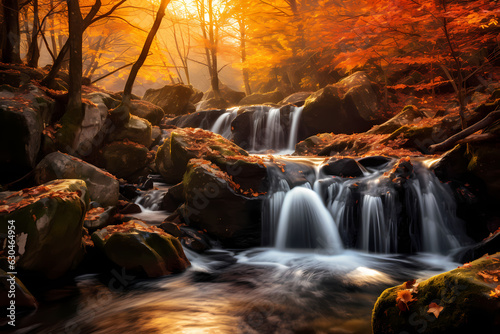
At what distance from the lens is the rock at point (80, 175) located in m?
7.31

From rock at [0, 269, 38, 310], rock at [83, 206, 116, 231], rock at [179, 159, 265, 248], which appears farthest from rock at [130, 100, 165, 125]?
rock at [0, 269, 38, 310]

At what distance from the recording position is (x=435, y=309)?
2.49 meters

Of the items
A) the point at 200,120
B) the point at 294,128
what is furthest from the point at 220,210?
the point at 200,120

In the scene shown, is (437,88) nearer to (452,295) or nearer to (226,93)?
(452,295)

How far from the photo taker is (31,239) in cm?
425

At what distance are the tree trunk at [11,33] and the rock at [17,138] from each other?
439cm

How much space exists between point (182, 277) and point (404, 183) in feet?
18.1

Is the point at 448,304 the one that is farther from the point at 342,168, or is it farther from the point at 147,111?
the point at 147,111

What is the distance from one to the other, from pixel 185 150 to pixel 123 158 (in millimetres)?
2505

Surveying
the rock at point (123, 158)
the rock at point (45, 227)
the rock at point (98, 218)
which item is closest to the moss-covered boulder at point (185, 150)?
the rock at point (123, 158)

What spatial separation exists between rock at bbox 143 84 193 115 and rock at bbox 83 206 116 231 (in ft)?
49.2

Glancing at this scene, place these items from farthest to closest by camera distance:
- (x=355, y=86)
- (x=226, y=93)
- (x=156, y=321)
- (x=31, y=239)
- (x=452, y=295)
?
1. (x=226, y=93)
2. (x=355, y=86)
3. (x=31, y=239)
4. (x=156, y=321)
5. (x=452, y=295)

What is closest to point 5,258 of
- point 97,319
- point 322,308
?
point 97,319

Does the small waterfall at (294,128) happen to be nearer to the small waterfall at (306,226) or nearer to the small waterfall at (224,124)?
A: the small waterfall at (224,124)
